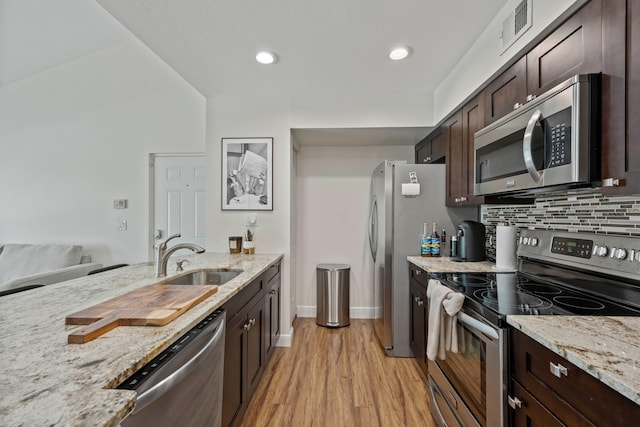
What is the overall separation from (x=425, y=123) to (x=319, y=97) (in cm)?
111

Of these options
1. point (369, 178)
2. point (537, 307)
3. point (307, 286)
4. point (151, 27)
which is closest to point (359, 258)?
point (307, 286)

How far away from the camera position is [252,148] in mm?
2875

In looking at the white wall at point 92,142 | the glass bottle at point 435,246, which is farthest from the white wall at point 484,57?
the white wall at point 92,142

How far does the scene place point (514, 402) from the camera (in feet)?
3.37

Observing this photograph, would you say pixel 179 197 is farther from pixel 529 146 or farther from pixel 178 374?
pixel 529 146

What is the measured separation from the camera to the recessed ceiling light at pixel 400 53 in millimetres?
2055

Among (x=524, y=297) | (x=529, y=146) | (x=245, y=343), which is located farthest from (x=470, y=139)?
(x=245, y=343)

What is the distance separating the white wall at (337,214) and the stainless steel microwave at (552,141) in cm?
196

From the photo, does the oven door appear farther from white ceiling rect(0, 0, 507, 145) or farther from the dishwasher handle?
white ceiling rect(0, 0, 507, 145)

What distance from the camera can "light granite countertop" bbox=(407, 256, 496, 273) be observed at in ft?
6.34

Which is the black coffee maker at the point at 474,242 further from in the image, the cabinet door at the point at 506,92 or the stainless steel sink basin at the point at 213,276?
the stainless steel sink basin at the point at 213,276

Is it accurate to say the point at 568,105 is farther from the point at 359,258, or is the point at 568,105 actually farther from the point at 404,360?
the point at 359,258

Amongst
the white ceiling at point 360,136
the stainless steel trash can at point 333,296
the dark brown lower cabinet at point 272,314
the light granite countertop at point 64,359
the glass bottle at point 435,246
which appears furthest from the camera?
the stainless steel trash can at point 333,296

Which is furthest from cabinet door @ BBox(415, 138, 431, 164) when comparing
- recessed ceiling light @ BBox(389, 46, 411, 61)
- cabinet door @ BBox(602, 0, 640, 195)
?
cabinet door @ BBox(602, 0, 640, 195)
